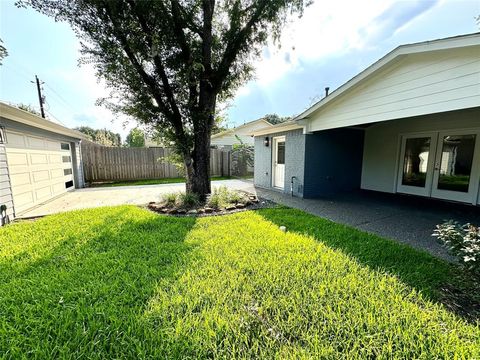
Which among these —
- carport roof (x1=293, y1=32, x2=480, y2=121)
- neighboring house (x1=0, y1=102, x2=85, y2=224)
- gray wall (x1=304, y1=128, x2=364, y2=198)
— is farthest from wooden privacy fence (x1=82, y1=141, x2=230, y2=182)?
carport roof (x1=293, y1=32, x2=480, y2=121)

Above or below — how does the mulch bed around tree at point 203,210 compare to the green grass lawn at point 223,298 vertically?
above

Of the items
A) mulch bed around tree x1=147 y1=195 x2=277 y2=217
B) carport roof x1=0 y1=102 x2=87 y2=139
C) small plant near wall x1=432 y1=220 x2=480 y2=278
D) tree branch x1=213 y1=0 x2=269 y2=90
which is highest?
tree branch x1=213 y1=0 x2=269 y2=90

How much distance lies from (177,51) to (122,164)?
8479 millimetres

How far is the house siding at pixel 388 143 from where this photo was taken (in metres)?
6.50

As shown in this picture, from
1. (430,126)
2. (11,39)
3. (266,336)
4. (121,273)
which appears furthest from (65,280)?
(430,126)

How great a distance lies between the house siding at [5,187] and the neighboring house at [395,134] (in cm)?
778

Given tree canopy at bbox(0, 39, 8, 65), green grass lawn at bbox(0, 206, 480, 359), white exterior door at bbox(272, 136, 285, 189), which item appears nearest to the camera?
green grass lawn at bbox(0, 206, 480, 359)

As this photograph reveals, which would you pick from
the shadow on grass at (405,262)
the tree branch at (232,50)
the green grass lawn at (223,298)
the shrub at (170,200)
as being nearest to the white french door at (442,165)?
the shadow on grass at (405,262)

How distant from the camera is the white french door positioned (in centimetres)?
600

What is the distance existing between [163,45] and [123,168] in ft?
28.2

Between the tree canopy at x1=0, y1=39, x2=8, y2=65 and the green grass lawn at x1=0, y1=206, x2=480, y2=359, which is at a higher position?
the tree canopy at x1=0, y1=39, x2=8, y2=65

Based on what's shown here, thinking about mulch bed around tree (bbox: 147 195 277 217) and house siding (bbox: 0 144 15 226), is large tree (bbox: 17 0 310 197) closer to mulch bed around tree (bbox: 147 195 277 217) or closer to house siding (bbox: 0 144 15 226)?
mulch bed around tree (bbox: 147 195 277 217)

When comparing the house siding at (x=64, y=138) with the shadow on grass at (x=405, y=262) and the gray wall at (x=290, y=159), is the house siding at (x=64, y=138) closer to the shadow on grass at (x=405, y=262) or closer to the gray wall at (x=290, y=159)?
the shadow on grass at (x=405, y=262)

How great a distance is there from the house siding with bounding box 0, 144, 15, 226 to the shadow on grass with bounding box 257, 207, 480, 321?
6392 millimetres
